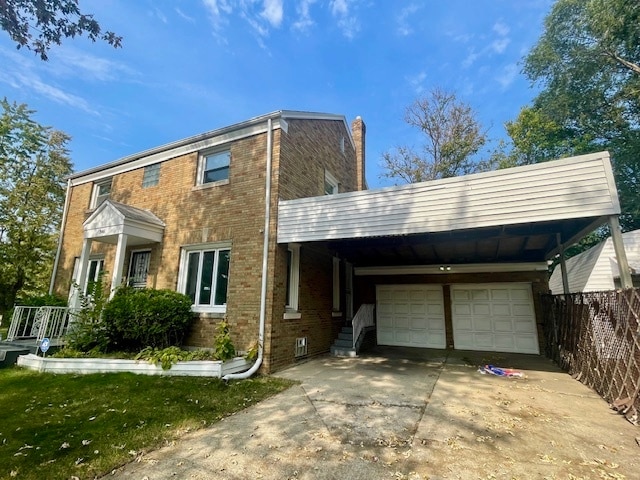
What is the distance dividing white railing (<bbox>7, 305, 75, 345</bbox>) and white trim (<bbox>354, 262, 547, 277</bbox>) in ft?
31.3

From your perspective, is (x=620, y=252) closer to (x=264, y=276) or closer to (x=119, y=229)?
(x=264, y=276)

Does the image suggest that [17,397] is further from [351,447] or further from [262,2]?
[262,2]

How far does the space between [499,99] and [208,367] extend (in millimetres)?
22239

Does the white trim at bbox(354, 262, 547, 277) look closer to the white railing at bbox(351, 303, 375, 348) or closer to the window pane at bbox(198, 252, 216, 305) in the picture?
the white railing at bbox(351, 303, 375, 348)

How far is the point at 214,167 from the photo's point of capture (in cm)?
933

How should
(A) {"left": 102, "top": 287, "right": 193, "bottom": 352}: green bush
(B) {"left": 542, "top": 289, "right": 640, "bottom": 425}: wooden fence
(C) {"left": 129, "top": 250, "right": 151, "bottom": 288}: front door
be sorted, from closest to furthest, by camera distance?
(B) {"left": 542, "top": 289, "right": 640, "bottom": 425}: wooden fence < (A) {"left": 102, "top": 287, "right": 193, "bottom": 352}: green bush < (C) {"left": 129, "top": 250, "right": 151, "bottom": 288}: front door

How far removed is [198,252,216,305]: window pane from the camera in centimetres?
832

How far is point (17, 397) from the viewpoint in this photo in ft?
17.2

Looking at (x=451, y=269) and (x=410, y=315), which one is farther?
(x=410, y=315)

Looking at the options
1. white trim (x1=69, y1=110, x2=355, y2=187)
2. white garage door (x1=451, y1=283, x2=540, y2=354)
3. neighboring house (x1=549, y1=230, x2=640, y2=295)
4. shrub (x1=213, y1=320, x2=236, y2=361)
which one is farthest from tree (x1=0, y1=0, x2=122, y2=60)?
neighboring house (x1=549, y1=230, x2=640, y2=295)

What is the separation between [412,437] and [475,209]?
4074 mm

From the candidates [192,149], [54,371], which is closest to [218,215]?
[192,149]

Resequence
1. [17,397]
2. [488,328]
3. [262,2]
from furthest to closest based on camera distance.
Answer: [488,328]
[262,2]
[17,397]

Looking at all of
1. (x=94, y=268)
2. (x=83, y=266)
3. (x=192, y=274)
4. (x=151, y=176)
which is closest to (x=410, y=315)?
(x=192, y=274)
